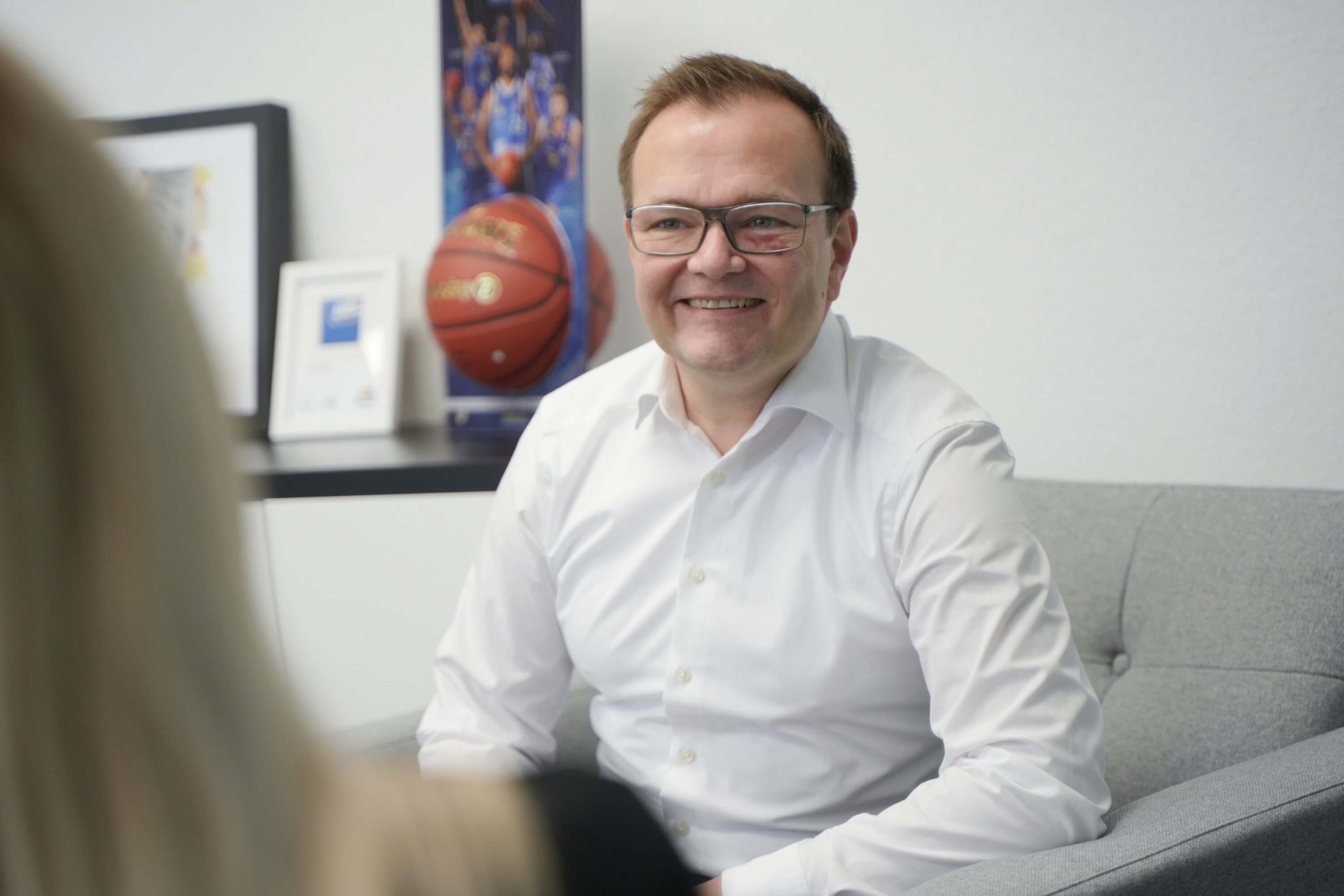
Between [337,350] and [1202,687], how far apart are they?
6.31ft

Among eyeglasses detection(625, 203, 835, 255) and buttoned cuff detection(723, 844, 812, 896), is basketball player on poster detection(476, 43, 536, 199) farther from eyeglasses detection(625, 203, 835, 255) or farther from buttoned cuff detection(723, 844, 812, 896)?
buttoned cuff detection(723, 844, 812, 896)

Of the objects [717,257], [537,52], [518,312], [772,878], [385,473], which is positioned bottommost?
[772,878]

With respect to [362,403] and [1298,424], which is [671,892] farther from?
[362,403]

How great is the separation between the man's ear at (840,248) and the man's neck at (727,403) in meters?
0.15

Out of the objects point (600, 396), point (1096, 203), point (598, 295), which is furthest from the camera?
point (598, 295)

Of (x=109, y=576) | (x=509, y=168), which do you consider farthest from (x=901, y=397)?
(x=509, y=168)

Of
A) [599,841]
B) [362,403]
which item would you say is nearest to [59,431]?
[599,841]

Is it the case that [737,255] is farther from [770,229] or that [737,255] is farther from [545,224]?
[545,224]

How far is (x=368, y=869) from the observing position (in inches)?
15.2

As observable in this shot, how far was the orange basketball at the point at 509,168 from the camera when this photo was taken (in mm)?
2465

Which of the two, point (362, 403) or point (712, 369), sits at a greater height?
point (712, 369)

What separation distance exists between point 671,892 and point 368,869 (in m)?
0.15

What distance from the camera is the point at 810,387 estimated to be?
4.78 feet

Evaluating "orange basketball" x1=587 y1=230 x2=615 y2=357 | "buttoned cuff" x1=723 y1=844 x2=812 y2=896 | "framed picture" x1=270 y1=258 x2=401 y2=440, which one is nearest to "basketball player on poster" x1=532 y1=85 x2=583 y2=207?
"orange basketball" x1=587 y1=230 x2=615 y2=357
